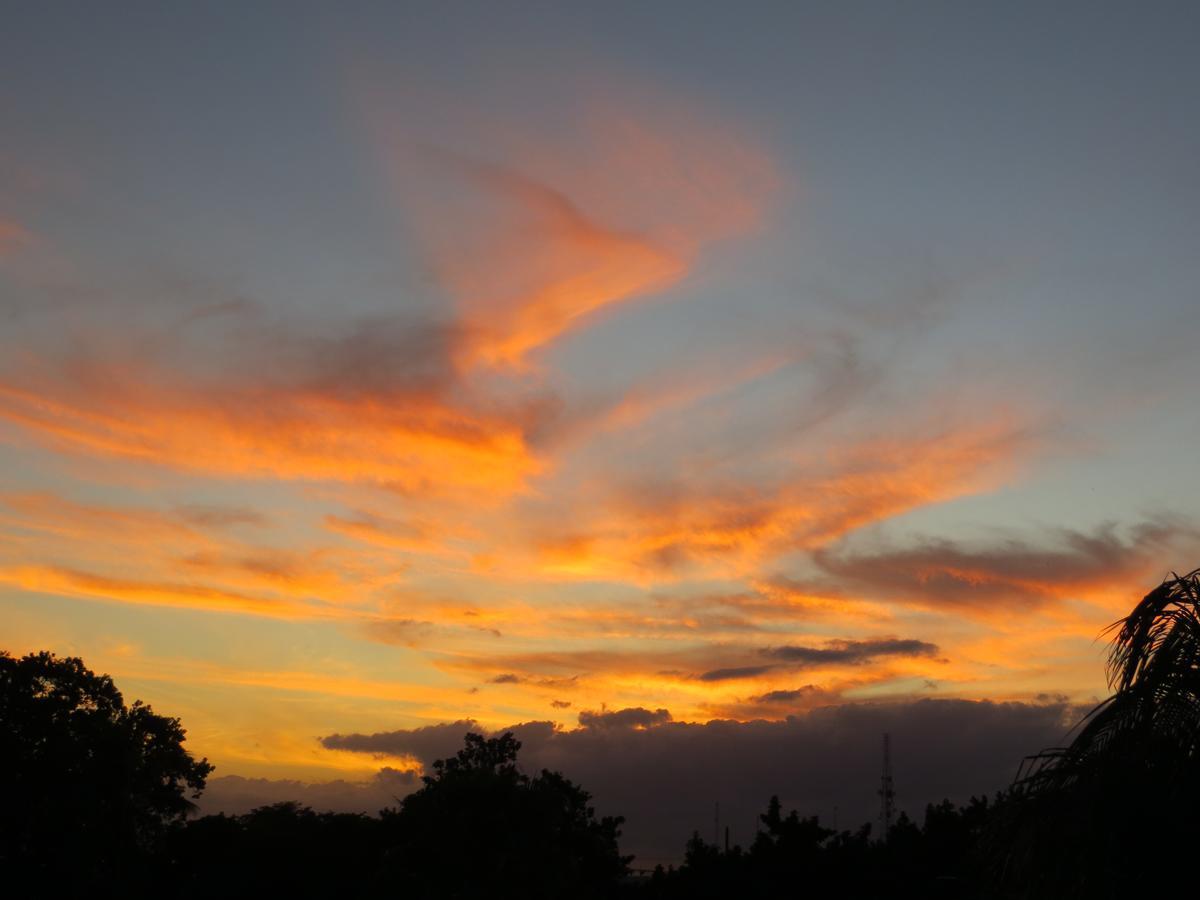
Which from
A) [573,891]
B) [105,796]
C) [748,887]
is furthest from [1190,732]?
[105,796]

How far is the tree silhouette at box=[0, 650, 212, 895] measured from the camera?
56.5m

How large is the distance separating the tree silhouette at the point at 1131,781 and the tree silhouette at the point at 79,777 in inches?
2190

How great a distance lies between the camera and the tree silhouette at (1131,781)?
369 inches

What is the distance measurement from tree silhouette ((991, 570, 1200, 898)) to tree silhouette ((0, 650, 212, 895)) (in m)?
55.6

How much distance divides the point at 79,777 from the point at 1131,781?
5877 cm

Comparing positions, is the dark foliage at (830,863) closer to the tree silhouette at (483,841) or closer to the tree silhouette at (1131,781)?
the tree silhouette at (483,841)

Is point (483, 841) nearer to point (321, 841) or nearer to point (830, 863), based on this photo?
point (830, 863)

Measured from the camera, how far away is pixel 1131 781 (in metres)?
9.61

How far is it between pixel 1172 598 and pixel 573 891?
54.3 m

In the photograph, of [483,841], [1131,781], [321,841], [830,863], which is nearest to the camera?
[1131,781]

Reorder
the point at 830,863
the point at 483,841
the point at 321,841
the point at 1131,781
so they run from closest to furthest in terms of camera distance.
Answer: the point at 1131,781 → the point at 830,863 → the point at 483,841 → the point at 321,841

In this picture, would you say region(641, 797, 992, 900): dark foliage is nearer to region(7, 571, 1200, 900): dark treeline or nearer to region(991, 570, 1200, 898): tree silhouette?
region(7, 571, 1200, 900): dark treeline

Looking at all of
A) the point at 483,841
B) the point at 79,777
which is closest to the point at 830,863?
the point at 483,841

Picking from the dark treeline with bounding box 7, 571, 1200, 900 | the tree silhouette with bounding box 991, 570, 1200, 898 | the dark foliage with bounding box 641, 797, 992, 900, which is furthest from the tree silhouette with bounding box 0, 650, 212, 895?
the tree silhouette with bounding box 991, 570, 1200, 898
